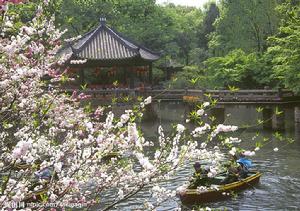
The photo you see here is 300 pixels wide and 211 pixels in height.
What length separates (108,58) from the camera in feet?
115

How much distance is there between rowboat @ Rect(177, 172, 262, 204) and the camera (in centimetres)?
1530

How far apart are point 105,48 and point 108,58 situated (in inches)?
80.6

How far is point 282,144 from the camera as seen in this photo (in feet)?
88.6

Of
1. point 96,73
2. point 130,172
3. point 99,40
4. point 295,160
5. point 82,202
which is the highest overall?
point 99,40

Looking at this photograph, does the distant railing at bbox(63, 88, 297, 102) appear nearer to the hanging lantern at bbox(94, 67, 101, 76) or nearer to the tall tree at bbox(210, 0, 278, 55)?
the hanging lantern at bbox(94, 67, 101, 76)

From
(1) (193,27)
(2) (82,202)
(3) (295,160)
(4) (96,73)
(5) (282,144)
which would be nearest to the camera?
(2) (82,202)

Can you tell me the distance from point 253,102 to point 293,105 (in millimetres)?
2783

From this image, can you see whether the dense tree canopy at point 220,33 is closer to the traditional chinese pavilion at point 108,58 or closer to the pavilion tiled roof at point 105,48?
the pavilion tiled roof at point 105,48

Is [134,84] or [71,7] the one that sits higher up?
[71,7]

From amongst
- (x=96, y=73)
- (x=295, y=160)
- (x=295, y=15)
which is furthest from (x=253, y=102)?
(x=96, y=73)

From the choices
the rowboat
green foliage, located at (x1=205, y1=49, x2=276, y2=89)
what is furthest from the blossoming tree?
green foliage, located at (x1=205, y1=49, x2=276, y2=89)

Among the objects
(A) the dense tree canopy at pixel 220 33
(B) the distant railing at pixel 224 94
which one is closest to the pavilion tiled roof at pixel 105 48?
(B) the distant railing at pixel 224 94

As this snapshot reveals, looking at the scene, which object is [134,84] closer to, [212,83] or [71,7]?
[212,83]

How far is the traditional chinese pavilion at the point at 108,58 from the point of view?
35156 millimetres
